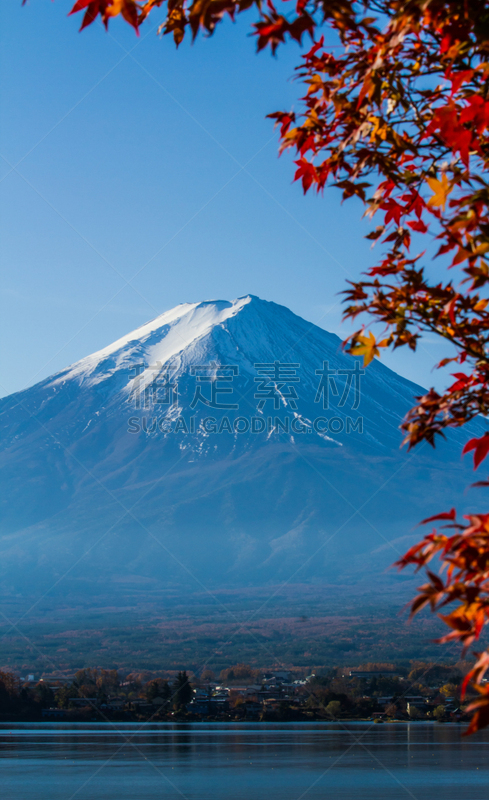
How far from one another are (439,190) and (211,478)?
518 ft

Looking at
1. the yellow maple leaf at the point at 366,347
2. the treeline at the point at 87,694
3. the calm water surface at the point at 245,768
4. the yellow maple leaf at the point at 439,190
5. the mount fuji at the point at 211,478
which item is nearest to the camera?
the yellow maple leaf at the point at 439,190

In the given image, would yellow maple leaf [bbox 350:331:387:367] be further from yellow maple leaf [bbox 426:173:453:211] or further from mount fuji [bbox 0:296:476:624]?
mount fuji [bbox 0:296:476:624]

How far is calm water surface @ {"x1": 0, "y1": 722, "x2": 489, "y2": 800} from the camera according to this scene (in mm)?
30625

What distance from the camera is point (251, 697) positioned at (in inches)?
3255

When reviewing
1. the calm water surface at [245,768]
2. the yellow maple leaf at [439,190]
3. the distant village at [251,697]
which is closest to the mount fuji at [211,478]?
the distant village at [251,697]

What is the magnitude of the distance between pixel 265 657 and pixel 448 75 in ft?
395

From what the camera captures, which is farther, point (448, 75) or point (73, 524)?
point (73, 524)

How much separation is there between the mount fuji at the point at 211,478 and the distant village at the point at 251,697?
51.1 m

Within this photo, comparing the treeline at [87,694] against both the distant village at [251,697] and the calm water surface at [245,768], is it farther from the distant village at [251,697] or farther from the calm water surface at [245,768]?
the calm water surface at [245,768]

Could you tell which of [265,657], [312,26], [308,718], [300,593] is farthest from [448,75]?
[300,593]

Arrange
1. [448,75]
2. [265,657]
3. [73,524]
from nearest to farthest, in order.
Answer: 1. [448,75]
2. [265,657]
3. [73,524]

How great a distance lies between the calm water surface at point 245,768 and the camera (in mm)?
30625

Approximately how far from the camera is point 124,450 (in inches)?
6545

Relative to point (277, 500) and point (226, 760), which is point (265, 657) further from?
point (226, 760)
